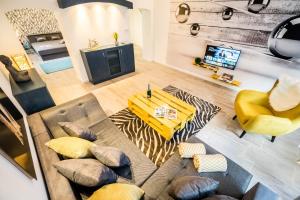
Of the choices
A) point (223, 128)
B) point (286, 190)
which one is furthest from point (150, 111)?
point (286, 190)

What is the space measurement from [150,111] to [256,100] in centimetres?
186

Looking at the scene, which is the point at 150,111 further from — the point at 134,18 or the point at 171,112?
the point at 134,18

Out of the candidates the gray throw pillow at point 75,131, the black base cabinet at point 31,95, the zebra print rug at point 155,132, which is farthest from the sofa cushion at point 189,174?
the black base cabinet at point 31,95

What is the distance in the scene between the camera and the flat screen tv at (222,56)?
337cm

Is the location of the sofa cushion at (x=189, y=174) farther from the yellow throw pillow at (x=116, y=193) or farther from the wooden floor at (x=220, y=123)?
the wooden floor at (x=220, y=123)

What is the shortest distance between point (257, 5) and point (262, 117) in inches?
93.1

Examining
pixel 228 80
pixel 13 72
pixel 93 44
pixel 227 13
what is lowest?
pixel 228 80

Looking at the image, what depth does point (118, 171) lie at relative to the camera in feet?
4.67

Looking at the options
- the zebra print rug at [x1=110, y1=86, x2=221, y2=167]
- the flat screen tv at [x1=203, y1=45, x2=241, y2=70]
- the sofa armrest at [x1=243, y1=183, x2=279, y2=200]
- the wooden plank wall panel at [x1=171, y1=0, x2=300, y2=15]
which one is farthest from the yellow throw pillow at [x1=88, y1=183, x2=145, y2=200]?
the wooden plank wall panel at [x1=171, y1=0, x2=300, y2=15]

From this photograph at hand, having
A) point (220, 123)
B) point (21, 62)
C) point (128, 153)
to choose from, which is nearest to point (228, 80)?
point (220, 123)

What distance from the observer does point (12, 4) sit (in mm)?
2578

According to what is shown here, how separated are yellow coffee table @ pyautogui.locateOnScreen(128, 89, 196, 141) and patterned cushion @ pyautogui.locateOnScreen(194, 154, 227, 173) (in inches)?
26.7

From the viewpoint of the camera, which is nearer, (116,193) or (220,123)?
(116,193)

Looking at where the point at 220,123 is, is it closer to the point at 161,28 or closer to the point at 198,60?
the point at 198,60
